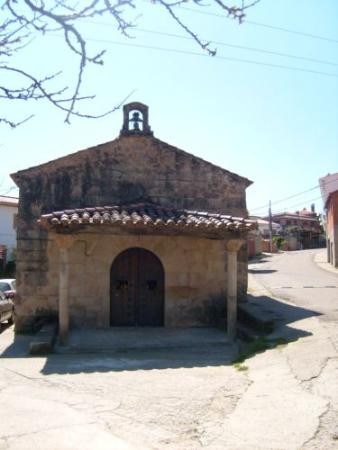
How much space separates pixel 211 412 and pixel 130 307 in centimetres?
692

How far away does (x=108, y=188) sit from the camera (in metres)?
13.5

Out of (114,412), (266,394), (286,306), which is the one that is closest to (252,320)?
(286,306)

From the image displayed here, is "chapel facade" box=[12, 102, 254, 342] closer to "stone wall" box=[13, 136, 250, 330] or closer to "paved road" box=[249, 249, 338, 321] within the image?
"stone wall" box=[13, 136, 250, 330]

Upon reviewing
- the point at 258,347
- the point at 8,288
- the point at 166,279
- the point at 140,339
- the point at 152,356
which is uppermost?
the point at 166,279

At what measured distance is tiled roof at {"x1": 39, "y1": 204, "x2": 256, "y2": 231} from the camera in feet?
35.0

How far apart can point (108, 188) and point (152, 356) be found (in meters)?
5.12

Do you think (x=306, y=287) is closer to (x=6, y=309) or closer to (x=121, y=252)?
(x=121, y=252)

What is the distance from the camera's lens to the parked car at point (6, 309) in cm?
1495

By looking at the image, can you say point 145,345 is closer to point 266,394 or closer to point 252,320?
point 252,320

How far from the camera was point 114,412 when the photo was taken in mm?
6160

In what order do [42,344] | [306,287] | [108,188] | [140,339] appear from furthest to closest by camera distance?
[306,287] < [108,188] < [140,339] < [42,344]

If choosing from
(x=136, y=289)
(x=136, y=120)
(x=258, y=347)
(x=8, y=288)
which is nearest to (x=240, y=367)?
(x=258, y=347)

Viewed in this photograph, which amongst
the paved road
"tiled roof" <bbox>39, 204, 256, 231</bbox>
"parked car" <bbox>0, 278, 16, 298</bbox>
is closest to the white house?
the paved road

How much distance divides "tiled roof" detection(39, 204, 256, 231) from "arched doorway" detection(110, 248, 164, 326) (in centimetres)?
150
